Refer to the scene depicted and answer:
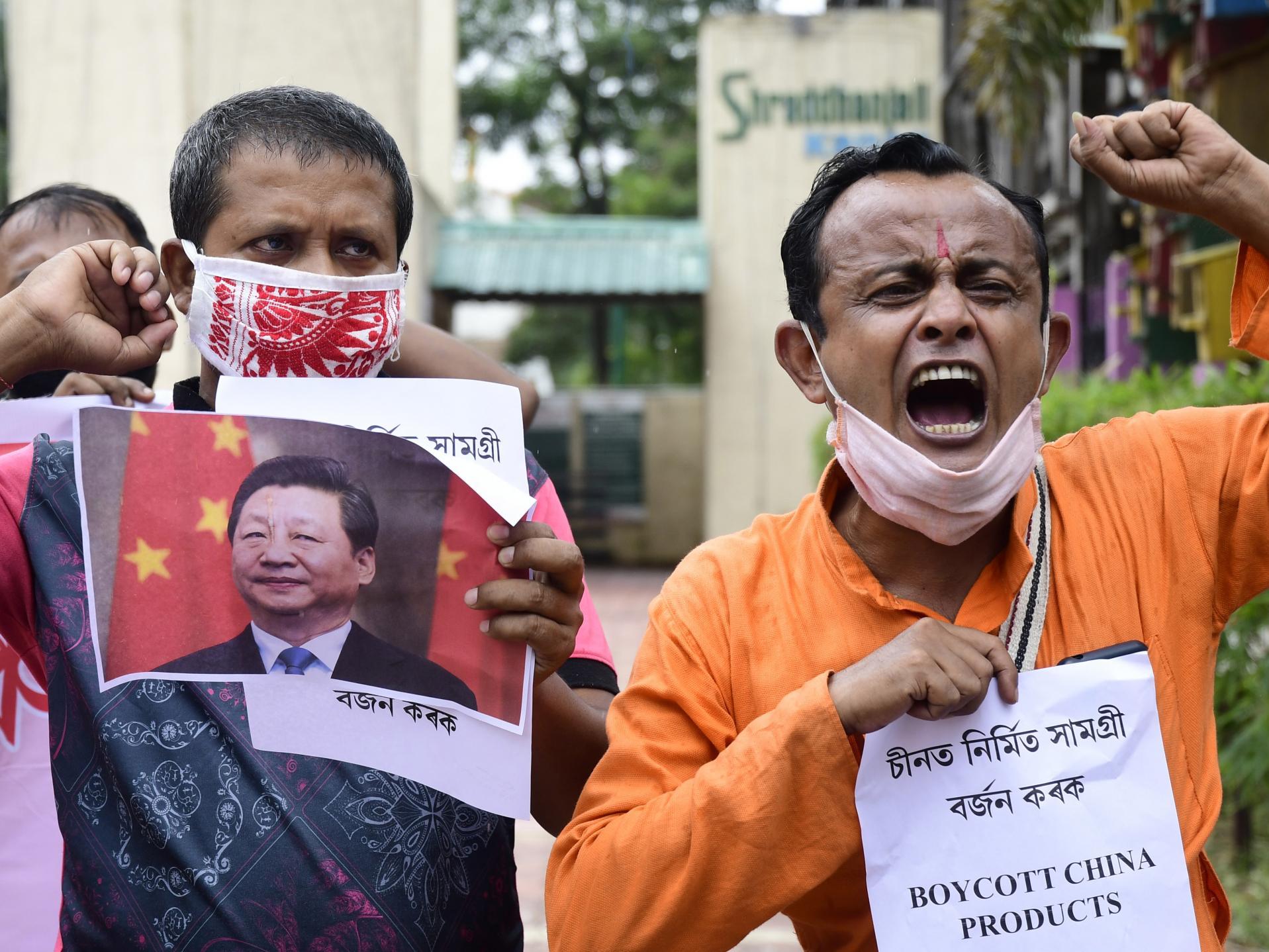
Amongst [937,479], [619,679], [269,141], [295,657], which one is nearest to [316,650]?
[295,657]

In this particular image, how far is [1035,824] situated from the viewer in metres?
1.74

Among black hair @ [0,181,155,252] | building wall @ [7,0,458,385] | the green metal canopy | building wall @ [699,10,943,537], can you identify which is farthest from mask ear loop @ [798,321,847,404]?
the green metal canopy

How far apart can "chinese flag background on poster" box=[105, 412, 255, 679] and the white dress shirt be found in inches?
1.4

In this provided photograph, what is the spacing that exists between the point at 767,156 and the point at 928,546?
13792 mm

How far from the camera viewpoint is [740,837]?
1.63 m

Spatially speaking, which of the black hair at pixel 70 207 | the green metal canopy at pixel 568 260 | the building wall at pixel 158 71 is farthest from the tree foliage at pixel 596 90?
the black hair at pixel 70 207

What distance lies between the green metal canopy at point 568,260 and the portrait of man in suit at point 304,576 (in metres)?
13.3

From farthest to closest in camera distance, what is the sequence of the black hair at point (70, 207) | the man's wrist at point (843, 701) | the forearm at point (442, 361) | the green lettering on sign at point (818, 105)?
the green lettering on sign at point (818, 105) < the black hair at point (70, 207) < the forearm at point (442, 361) < the man's wrist at point (843, 701)

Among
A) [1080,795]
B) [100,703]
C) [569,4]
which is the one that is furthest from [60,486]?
[569,4]

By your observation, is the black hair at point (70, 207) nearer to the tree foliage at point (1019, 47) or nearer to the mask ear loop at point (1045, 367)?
the mask ear loop at point (1045, 367)

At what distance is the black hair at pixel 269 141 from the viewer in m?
1.92

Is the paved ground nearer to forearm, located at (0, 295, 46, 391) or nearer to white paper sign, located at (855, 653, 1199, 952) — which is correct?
white paper sign, located at (855, 653, 1199, 952)

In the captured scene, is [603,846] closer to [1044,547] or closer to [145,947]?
[145,947]

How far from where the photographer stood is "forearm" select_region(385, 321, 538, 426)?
2219mm
